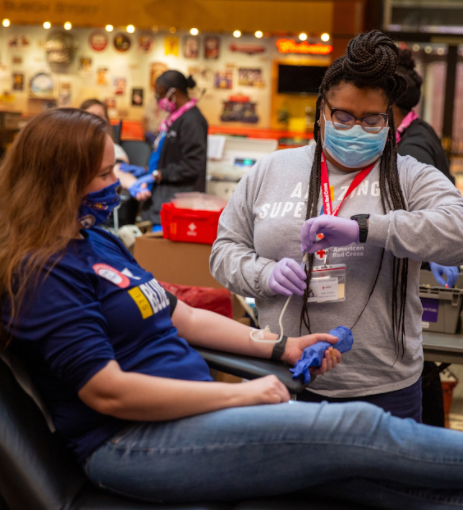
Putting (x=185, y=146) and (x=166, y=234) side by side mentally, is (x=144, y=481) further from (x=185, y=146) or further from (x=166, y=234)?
(x=185, y=146)

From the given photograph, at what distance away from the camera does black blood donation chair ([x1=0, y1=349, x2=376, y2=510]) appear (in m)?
1.18

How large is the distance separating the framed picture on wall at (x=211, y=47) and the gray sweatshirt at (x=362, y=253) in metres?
6.69

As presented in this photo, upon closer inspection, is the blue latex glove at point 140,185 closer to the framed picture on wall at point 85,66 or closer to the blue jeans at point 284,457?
the blue jeans at point 284,457

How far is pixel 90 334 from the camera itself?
116 centimetres

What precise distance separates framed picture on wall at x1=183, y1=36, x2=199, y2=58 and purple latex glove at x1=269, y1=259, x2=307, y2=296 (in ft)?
22.9

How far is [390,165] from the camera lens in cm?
156

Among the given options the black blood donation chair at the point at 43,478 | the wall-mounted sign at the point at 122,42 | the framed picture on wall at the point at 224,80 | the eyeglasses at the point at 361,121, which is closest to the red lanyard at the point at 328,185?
the eyeglasses at the point at 361,121

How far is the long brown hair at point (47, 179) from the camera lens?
1.25m

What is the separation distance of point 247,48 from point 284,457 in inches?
292

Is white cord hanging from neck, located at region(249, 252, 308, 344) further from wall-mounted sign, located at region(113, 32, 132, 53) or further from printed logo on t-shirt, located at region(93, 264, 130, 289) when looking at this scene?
wall-mounted sign, located at region(113, 32, 132, 53)

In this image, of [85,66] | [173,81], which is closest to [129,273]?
[173,81]

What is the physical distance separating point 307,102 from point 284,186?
6.56 metres

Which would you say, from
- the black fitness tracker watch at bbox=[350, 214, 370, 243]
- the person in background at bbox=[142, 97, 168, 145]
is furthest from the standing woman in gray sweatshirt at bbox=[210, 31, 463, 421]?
the person in background at bbox=[142, 97, 168, 145]

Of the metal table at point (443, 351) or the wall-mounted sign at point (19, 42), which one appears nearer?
Result: the metal table at point (443, 351)
